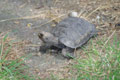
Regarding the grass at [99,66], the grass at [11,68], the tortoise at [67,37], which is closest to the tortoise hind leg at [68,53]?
the tortoise at [67,37]

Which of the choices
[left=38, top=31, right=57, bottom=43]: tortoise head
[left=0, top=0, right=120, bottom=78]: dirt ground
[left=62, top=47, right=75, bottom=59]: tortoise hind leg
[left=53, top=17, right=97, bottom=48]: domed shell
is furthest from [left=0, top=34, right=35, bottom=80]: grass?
[left=53, top=17, right=97, bottom=48]: domed shell

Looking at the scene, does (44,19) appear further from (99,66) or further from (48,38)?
(99,66)

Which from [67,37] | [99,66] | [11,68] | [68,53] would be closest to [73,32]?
[67,37]

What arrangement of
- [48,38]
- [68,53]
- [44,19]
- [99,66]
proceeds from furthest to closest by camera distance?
[44,19]
[48,38]
[68,53]
[99,66]

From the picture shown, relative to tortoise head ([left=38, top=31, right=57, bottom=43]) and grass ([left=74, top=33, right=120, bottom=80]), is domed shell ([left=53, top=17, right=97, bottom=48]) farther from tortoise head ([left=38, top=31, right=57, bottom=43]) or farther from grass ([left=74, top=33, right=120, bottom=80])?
grass ([left=74, top=33, right=120, bottom=80])

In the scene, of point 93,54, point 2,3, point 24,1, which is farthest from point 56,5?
point 93,54

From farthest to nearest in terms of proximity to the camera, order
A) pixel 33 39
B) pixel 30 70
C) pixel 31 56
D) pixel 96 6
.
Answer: pixel 96 6 → pixel 33 39 → pixel 31 56 → pixel 30 70

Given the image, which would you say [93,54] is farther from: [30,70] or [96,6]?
[96,6]
